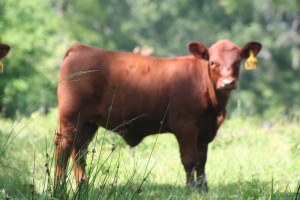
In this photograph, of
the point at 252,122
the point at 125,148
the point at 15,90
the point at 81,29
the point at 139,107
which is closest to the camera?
the point at 139,107

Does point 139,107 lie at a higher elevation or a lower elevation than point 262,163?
higher

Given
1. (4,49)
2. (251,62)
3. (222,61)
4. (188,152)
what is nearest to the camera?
(4,49)

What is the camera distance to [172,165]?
6.82 meters

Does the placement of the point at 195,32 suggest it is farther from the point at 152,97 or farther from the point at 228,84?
the point at 228,84

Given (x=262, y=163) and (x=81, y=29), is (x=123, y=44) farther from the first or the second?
(x=262, y=163)

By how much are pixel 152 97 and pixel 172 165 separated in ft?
4.35

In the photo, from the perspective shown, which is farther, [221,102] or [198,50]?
[198,50]

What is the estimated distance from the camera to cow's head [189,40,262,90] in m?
5.61

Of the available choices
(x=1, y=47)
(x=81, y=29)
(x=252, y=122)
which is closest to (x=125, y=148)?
(x=1, y=47)

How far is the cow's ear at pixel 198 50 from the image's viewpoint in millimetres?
5930

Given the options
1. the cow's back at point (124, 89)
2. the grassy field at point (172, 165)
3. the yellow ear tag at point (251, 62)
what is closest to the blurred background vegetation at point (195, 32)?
the grassy field at point (172, 165)

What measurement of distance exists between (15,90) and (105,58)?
1938 cm

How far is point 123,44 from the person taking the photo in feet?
129

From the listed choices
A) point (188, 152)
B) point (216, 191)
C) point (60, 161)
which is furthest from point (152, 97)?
point (60, 161)
